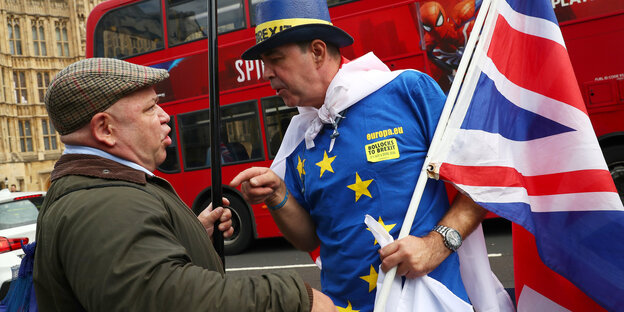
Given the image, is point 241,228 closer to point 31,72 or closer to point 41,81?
point 31,72

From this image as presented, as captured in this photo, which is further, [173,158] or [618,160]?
[173,158]

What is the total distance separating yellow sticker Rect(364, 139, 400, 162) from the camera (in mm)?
1762

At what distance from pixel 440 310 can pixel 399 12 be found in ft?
19.4

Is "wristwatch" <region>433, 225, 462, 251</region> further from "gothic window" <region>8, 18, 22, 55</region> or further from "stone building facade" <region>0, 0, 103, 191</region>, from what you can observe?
"gothic window" <region>8, 18, 22, 55</region>

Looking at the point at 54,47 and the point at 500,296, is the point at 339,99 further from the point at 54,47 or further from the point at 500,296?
the point at 54,47

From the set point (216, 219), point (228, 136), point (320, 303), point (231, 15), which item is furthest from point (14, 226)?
point (320, 303)

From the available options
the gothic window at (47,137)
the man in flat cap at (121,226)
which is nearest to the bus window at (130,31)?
the man in flat cap at (121,226)

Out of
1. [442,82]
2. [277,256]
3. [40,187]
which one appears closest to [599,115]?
[442,82]

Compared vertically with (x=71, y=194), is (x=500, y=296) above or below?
below

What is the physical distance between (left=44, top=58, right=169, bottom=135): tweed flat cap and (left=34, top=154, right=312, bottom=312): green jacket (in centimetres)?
15

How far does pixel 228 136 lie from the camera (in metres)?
8.27

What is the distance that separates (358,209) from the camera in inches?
70.5

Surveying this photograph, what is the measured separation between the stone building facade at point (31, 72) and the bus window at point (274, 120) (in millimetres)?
27761

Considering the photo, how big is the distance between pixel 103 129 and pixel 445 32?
6062 mm
